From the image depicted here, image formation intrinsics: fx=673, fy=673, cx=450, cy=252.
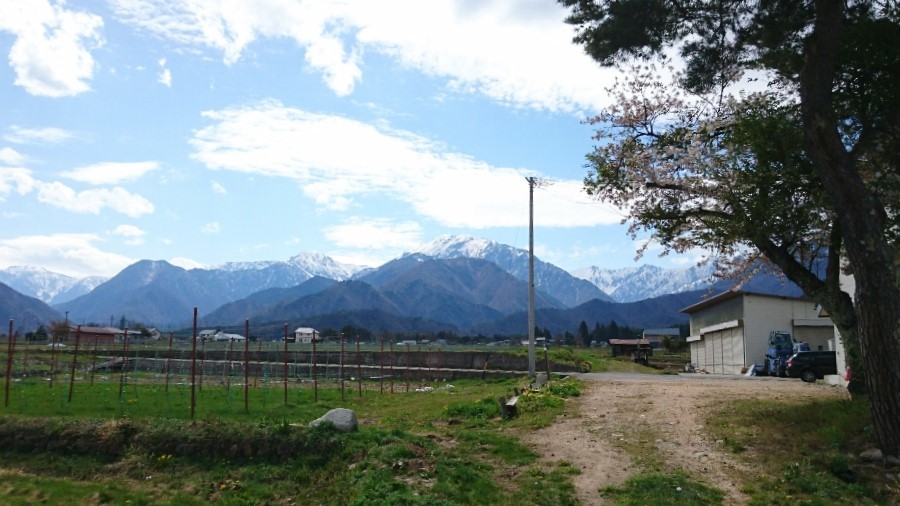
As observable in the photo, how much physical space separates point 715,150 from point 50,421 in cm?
1596

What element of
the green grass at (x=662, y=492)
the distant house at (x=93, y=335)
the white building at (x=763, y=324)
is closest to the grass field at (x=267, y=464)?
the green grass at (x=662, y=492)

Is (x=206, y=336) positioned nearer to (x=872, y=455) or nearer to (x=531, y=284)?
(x=531, y=284)

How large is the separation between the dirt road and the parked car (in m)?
13.2

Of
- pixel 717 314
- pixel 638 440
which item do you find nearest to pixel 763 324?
pixel 717 314

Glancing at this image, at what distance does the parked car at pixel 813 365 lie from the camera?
102ft

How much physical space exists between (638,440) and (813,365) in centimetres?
2209

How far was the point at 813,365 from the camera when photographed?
31.6m

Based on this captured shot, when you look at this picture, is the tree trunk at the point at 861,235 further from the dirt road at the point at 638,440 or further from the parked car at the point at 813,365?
the parked car at the point at 813,365

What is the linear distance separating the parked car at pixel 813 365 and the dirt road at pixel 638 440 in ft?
43.2

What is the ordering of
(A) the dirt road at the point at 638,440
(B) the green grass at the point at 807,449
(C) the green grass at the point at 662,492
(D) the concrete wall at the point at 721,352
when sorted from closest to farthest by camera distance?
1. (C) the green grass at the point at 662,492
2. (B) the green grass at the point at 807,449
3. (A) the dirt road at the point at 638,440
4. (D) the concrete wall at the point at 721,352

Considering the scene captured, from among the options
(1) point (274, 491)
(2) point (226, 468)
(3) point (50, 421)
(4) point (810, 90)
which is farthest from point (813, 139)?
(3) point (50, 421)

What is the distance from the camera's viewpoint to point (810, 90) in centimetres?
1162

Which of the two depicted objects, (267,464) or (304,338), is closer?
(267,464)

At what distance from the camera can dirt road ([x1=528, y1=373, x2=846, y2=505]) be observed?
11.4m
